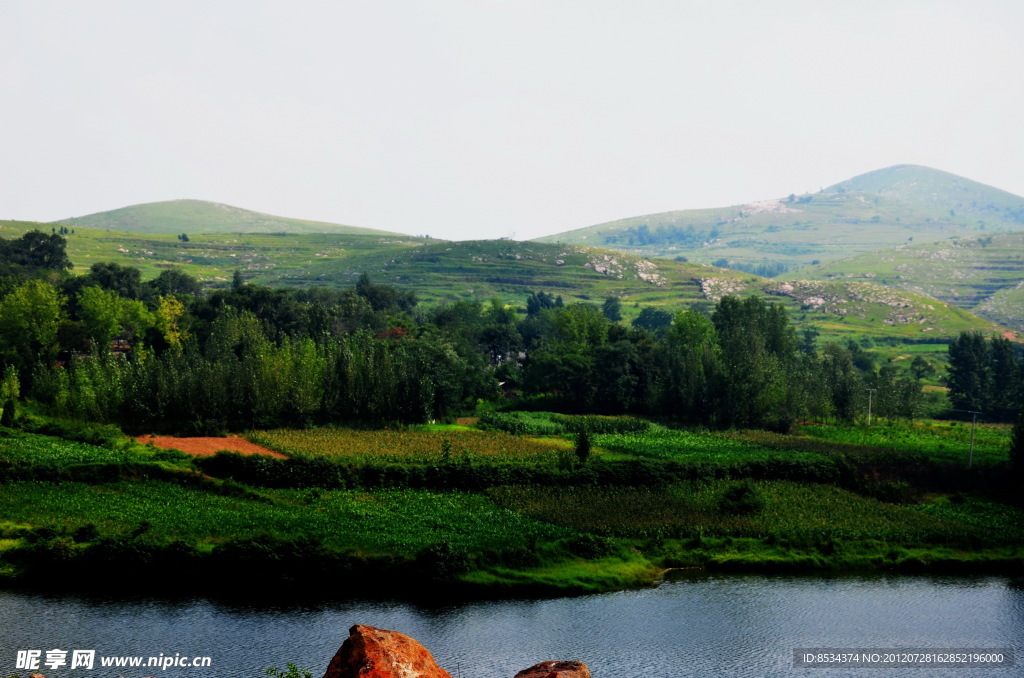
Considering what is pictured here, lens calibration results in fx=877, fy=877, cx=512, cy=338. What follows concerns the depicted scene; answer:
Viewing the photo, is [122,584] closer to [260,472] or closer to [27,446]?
[260,472]

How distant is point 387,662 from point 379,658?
0.65 feet

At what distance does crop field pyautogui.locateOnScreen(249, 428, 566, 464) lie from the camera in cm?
6650

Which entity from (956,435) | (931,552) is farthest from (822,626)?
(956,435)

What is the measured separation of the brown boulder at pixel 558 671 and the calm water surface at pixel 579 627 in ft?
56.8

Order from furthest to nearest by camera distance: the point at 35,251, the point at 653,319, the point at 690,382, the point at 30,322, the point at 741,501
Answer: the point at 653,319 → the point at 35,251 → the point at 30,322 → the point at 690,382 → the point at 741,501

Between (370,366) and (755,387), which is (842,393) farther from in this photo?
(370,366)

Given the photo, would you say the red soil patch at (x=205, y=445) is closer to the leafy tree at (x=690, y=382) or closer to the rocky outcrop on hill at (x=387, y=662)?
the leafy tree at (x=690, y=382)

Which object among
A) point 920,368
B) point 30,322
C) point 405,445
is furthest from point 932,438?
point 30,322

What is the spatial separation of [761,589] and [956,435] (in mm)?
51108

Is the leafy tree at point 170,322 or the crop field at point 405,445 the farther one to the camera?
the leafy tree at point 170,322

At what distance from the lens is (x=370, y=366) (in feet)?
275

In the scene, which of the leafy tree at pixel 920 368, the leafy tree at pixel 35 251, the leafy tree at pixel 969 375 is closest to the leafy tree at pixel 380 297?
the leafy tree at pixel 35 251

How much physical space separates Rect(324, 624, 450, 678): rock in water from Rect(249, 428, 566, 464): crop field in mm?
44229

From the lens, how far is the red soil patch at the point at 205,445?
66.6 metres
